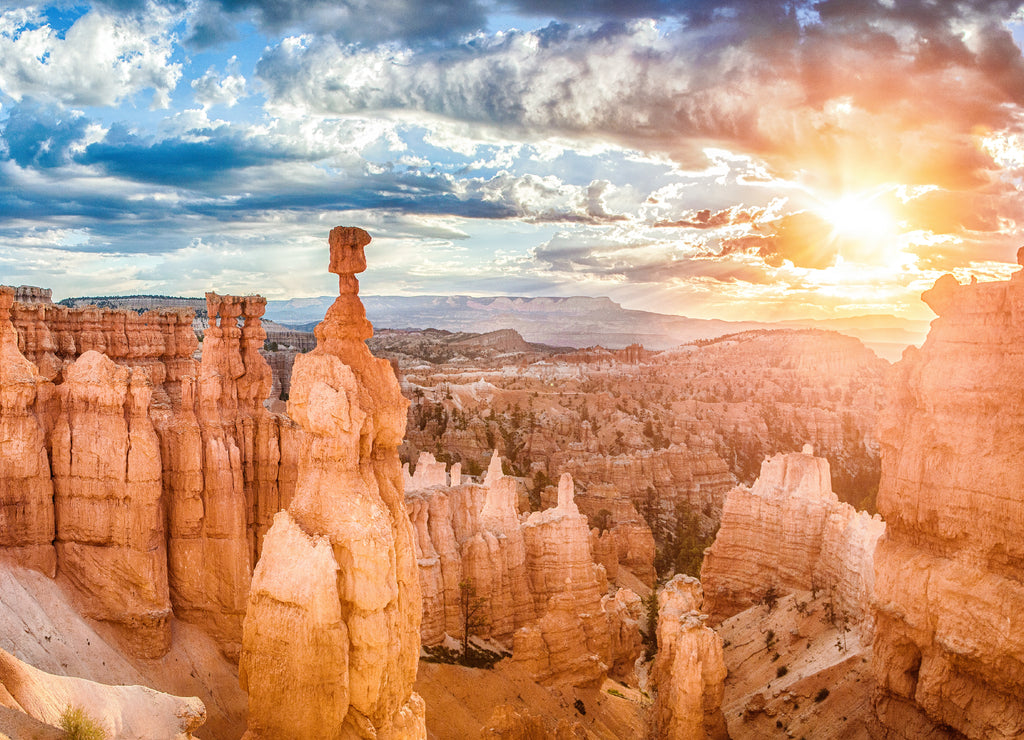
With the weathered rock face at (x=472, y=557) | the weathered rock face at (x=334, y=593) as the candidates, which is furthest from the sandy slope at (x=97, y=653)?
the weathered rock face at (x=472, y=557)

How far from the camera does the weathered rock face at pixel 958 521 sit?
14.4 metres

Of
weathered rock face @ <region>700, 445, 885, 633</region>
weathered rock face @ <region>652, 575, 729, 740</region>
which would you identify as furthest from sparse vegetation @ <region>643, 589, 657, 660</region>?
weathered rock face @ <region>652, 575, 729, 740</region>

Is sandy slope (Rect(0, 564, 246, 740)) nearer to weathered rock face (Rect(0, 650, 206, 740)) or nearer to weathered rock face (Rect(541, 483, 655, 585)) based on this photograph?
weathered rock face (Rect(0, 650, 206, 740))

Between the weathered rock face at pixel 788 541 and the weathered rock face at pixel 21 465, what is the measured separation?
70.2ft

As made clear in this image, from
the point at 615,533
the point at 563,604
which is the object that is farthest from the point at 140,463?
the point at 615,533

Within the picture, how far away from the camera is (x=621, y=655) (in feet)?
88.7

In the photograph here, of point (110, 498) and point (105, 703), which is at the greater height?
point (110, 498)

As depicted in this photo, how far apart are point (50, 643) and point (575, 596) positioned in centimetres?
1646

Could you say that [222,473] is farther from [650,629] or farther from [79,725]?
[650,629]

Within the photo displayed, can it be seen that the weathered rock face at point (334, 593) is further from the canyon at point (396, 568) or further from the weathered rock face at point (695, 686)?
the weathered rock face at point (695, 686)

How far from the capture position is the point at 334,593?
10.4 metres

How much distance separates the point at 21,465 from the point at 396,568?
7.48 m

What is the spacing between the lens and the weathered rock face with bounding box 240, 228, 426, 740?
10359 millimetres

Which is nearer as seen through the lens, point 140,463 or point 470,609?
point 140,463
